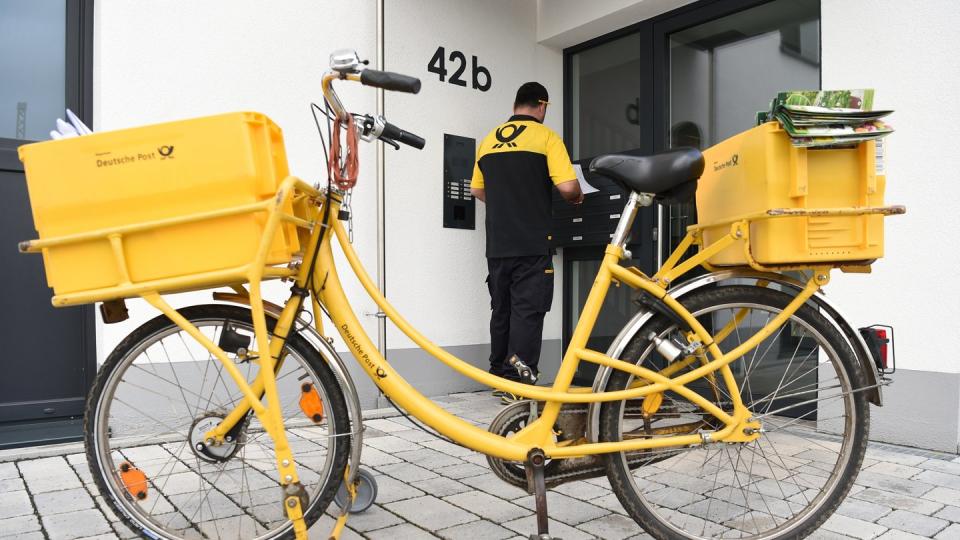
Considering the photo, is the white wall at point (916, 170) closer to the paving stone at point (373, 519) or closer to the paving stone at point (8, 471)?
the paving stone at point (373, 519)

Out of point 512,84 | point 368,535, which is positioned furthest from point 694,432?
point 512,84

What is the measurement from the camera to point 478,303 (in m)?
4.93

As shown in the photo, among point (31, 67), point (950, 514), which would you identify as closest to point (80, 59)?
point (31, 67)

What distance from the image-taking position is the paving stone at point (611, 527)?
88.6 inches

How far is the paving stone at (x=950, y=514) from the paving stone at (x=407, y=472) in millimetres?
1942

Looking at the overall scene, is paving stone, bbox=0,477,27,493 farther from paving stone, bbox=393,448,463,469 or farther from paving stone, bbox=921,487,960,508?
paving stone, bbox=921,487,960,508

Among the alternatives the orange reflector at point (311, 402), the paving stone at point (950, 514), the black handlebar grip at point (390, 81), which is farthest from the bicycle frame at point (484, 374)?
the paving stone at point (950, 514)

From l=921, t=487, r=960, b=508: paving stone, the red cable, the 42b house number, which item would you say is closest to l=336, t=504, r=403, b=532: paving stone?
the red cable

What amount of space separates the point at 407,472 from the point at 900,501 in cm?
200

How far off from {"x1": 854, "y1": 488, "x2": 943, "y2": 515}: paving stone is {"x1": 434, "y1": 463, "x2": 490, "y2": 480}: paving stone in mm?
1543

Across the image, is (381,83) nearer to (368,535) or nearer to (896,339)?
(368,535)

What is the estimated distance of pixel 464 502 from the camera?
8.43 ft

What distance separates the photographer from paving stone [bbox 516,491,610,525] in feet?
7.90

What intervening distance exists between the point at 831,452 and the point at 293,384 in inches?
92.9
